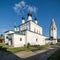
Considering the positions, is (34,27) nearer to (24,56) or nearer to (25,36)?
(25,36)

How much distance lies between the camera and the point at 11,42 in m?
33.2

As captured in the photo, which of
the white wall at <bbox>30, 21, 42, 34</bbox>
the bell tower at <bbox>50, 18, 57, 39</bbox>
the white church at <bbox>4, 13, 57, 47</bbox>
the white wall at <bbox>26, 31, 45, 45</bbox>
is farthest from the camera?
the bell tower at <bbox>50, 18, 57, 39</bbox>

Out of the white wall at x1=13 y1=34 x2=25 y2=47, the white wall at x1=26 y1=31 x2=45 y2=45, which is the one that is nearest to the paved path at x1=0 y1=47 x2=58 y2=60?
the white wall at x1=13 y1=34 x2=25 y2=47

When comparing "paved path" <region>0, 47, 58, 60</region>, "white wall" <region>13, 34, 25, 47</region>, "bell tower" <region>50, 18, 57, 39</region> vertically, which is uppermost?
"bell tower" <region>50, 18, 57, 39</region>

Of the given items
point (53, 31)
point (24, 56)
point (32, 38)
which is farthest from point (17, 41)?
point (53, 31)

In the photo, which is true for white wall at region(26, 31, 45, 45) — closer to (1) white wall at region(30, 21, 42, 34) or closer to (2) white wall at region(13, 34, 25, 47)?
(2) white wall at region(13, 34, 25, 47)

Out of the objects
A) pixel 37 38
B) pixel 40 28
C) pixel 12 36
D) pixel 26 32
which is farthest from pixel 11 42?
pixel 40 28

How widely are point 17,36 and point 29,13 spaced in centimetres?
1173

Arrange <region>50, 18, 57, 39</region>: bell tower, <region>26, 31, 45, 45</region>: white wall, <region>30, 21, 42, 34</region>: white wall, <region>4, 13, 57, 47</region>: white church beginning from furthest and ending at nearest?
<region>50, 18, 57, 39</region>: bell tower < <region>30, 21, 42, 34</region>: white wall < <region>26, 31, 45, 45</region>: white wall < <region>4, 13, 57, 47</region>: white church

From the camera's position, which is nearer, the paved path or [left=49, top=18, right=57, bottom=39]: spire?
the paved path

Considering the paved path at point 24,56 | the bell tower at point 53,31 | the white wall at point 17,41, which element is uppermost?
the bell tower at point 53,31

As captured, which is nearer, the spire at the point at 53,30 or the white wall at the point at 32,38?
the white wall at the point at 32,38

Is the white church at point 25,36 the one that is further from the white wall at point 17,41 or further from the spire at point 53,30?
the spire at point 53,30

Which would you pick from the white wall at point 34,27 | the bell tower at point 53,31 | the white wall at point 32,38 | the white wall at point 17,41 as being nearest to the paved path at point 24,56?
the white wall at point 17,41
